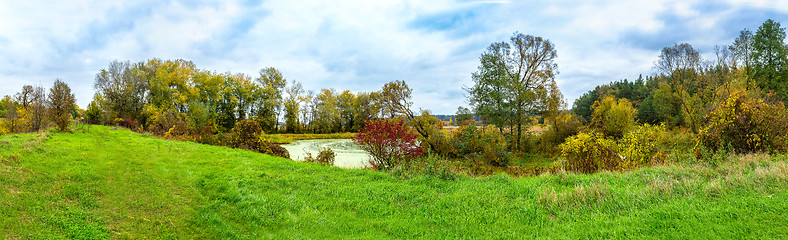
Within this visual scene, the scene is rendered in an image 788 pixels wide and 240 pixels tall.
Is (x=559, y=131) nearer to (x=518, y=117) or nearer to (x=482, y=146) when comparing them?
(x=518, y=117)

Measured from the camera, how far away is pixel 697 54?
982 inches

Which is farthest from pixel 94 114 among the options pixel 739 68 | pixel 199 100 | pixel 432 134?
pixel 739 68

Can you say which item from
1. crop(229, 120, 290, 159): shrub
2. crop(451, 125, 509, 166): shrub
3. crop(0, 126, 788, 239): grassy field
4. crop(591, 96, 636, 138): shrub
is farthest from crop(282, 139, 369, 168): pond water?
crop(591, 96, 636, 138): shrub

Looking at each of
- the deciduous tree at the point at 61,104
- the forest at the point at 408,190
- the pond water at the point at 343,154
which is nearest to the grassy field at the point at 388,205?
the forest at the point at 408,190

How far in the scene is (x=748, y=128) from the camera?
29.4ft

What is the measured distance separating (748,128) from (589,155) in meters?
4.03

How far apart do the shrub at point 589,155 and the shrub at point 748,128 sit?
2154mm

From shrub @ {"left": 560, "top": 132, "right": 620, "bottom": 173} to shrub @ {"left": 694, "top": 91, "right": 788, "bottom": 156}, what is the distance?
2154 millimetres

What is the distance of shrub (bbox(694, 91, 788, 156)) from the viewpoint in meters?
8.75

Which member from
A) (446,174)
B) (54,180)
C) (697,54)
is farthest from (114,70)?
(697,54)

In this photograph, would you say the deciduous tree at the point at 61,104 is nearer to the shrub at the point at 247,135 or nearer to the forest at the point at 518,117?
the forest at the point at 518,117

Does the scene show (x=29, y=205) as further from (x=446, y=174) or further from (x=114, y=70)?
(x=114, y=70)

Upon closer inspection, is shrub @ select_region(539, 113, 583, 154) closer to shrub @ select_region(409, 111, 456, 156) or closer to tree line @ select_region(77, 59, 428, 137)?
shrub @ select_region(409, 111, 456, 156)

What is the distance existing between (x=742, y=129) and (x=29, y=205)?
633 inches
